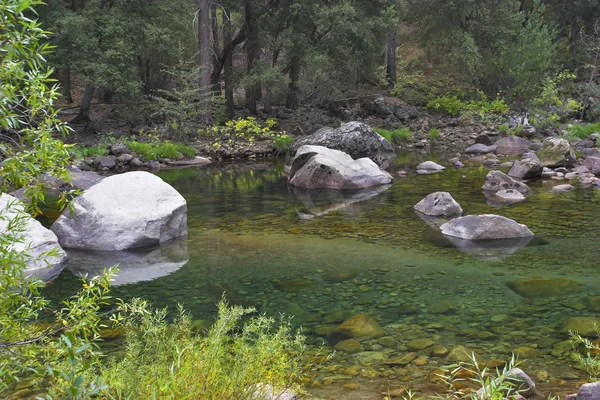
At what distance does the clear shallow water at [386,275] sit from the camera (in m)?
4.48

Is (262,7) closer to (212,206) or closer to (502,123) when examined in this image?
(502,123)

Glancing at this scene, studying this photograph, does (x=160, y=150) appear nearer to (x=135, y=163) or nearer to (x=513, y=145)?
(x=135, y=163)

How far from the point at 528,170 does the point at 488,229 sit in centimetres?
620

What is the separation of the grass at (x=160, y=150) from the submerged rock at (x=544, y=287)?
46.8ft

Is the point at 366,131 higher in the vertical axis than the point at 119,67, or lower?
lower

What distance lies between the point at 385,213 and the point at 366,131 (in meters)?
7.02

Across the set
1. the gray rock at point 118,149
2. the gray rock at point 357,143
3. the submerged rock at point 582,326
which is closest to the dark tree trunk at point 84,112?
the gray rock at point 118,149

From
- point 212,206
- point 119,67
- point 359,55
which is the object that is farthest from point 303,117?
point 212,206

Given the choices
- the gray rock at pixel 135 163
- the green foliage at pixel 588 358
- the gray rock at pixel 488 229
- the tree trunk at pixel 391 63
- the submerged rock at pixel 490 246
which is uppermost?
the tree trunk at pixel 391 63

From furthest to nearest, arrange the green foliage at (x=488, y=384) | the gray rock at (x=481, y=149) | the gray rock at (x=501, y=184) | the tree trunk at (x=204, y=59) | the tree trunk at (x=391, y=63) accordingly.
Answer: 1. the tree trunk at (x=391, y=63)
2. the tree trunk at (x=204, y=59)
3. the gray rock at (x=481, y=149)
4. the gray rock at (x=501, y=184)
5. the green foliage at (x=488, y=384)

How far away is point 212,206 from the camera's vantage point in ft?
36.6

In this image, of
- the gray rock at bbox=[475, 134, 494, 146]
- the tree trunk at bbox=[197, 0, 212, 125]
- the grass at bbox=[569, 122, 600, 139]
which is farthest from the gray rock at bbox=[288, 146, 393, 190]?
the grass at bbox=[569, 122, 600, 139]

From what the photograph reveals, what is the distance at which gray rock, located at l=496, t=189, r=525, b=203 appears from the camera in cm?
1072

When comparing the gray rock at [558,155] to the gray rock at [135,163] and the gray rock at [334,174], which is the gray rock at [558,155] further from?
the gray rock at [135,163]
